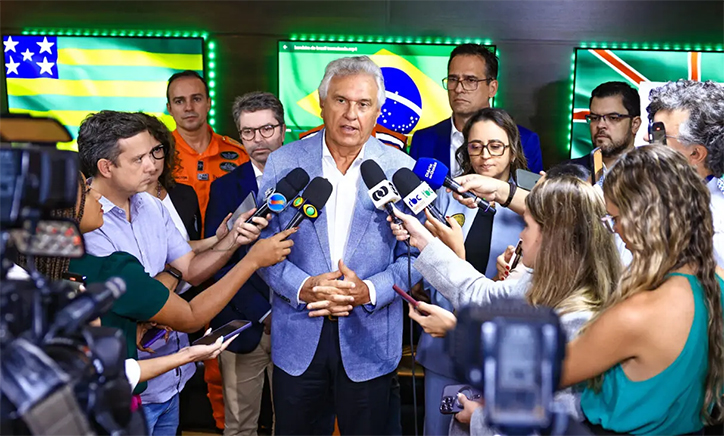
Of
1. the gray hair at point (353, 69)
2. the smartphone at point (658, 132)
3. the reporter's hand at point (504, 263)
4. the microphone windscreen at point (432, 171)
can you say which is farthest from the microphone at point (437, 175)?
the smartphone at point (658, 132)

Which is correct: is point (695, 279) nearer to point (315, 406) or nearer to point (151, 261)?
point (315, 406)

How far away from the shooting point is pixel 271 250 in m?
2.64

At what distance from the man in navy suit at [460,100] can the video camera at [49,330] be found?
286cm

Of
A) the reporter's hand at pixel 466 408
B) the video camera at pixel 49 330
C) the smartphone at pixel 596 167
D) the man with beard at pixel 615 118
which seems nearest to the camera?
the video camera at pixel 49 330

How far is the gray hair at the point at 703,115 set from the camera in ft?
8.75

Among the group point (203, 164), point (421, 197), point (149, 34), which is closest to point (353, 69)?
point (421, 197)

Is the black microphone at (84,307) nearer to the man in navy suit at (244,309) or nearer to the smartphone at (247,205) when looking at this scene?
the smartphone at (247,205)

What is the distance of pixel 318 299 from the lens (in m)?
2.74

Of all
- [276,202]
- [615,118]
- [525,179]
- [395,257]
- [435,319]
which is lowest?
[435,319]

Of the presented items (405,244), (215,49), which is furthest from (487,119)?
(215,49)

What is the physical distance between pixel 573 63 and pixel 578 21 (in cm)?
30

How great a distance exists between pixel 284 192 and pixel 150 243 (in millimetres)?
598

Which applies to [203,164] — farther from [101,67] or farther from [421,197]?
[421,197]

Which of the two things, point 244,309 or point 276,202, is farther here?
point 244,309
